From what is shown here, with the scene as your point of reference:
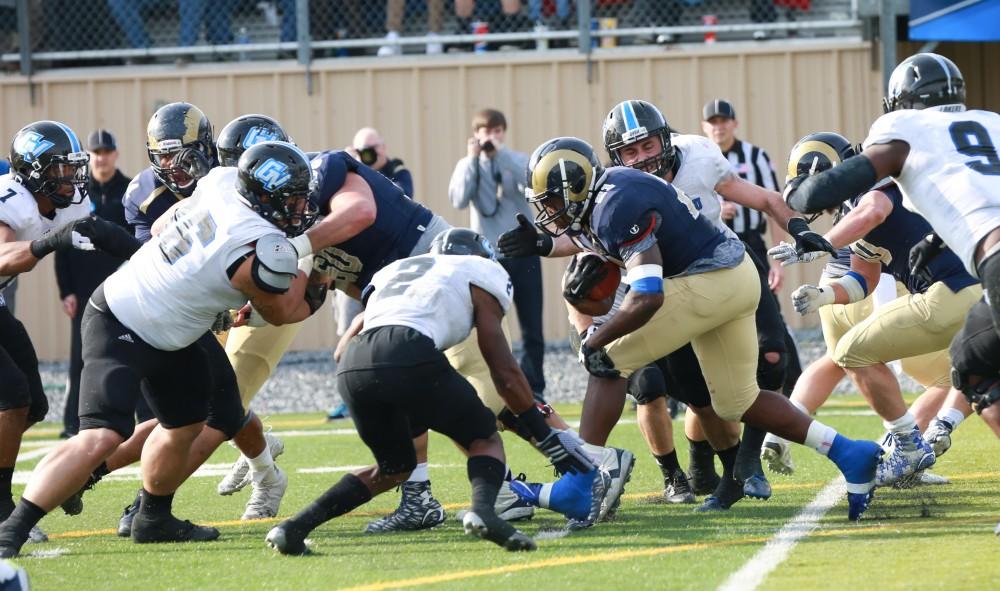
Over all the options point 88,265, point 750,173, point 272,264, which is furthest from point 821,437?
point 88,265

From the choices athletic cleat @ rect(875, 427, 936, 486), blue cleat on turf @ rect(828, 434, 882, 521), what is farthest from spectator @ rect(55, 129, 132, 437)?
blue cleat on turf @ rect(828, 434, 882, 521)

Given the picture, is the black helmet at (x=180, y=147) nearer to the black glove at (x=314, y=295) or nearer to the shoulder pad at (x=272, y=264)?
the black glove at (x=314, y=295)

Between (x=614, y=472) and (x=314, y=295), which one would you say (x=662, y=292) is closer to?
(x=614, y=472)

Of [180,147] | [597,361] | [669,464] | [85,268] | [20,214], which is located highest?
[180,147]

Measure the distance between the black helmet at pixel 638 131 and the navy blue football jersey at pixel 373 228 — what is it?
91cm

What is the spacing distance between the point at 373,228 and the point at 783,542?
86.1 inches

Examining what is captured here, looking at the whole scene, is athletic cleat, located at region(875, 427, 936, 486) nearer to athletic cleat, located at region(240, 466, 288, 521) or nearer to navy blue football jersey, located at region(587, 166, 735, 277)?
navy blue football jersey, located at region(587, 166, 735, 277)

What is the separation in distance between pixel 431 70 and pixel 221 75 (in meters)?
1.99

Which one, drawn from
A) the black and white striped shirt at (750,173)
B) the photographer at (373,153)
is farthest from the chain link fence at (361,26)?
the black and white striped shirt at (750,173)

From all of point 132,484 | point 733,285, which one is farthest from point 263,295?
point 132,484

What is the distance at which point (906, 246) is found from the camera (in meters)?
6.64

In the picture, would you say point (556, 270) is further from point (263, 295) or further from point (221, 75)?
point (263, 295)

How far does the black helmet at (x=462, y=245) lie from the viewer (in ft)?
18.4

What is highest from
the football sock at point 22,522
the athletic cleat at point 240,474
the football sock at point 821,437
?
the football sock at point 821,437
